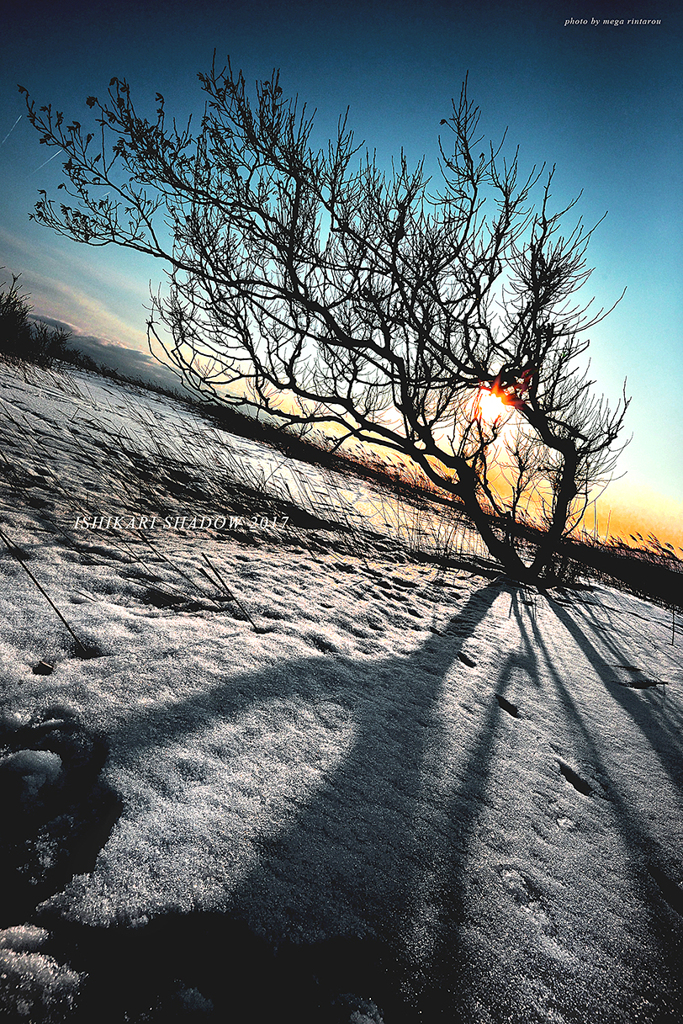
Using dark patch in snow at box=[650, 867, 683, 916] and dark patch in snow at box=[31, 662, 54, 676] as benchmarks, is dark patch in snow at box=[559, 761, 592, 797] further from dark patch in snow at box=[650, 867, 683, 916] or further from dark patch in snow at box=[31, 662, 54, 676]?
dark patch in snow at box=[31, 662, 54, 676]

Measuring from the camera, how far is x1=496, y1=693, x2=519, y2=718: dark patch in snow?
1.39 meters

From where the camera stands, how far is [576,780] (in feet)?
3.75

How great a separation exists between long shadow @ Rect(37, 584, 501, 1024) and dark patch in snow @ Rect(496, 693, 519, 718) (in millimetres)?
318

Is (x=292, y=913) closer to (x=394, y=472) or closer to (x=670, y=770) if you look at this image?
(x=670, y=770)

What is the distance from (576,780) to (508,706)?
0.30m

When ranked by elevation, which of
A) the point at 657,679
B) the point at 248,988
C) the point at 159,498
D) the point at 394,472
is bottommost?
the point at 248,988

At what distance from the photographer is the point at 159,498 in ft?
8.25

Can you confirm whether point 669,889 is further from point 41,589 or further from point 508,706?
point 41,589

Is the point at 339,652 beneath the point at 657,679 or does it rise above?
beneath

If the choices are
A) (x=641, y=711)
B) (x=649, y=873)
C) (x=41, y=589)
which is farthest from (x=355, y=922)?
(x=641, y=711)

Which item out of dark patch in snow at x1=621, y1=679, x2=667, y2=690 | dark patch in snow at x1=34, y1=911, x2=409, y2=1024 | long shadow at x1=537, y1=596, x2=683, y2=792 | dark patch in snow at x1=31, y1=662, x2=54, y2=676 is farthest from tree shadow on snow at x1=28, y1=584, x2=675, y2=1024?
dark patch in snow at x1=621, y1=679, x2=667, y2=690

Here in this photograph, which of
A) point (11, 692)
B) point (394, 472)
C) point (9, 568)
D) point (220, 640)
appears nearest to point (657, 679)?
point (220, 640)

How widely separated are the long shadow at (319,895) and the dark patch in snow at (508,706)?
32cm

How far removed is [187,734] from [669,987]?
1003 millimetres
